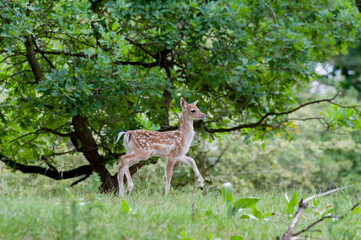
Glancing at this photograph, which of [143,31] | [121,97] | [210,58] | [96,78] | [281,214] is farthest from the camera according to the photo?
[143,31]

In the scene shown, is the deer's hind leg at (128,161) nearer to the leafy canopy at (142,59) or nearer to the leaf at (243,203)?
the leafy canopy at (142,59)

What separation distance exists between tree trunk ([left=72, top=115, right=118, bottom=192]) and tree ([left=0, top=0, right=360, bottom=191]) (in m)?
0.02

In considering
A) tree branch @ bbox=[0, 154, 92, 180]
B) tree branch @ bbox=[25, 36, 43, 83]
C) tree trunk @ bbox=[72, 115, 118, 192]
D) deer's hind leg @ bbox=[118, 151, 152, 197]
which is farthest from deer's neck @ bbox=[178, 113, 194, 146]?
tree branch @ bbox=[0, 154, 92, 180]

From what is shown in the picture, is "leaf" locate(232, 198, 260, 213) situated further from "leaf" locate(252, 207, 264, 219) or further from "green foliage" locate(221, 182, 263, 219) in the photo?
"leaf" locate(252, 207, 264, 219)

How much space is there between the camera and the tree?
6.93 metres

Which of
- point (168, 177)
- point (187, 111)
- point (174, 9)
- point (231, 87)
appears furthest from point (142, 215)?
point (231, 87)

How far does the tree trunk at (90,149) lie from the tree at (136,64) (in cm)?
2

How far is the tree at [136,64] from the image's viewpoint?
22.7ft

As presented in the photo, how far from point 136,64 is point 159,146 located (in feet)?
12.0

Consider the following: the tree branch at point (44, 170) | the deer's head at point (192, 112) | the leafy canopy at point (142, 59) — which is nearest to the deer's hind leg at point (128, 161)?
the deer's head at point (192, 112)

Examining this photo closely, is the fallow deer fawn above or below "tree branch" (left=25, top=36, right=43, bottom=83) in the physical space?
below

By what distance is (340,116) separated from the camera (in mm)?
8633

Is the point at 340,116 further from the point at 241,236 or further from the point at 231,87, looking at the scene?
the point at 241,236

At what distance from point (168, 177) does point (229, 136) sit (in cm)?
622
